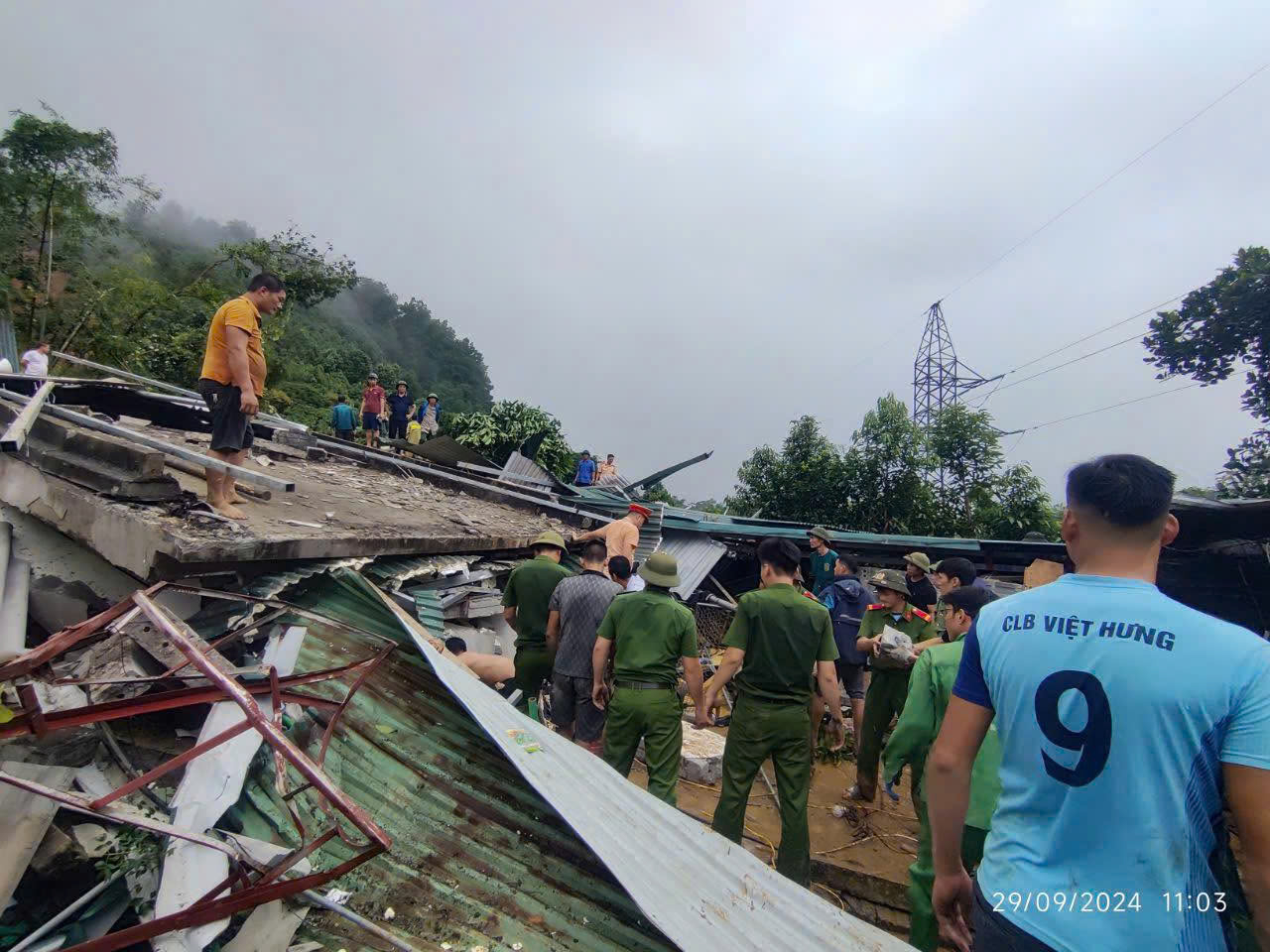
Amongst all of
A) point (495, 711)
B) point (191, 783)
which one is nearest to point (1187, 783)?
point (495, 711)

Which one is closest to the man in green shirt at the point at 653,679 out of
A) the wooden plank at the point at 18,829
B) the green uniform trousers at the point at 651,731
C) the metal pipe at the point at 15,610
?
the green uniform trousers at the point at 651,731

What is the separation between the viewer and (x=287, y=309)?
21.0m

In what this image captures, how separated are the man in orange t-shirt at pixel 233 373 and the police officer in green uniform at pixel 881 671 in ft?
14.5

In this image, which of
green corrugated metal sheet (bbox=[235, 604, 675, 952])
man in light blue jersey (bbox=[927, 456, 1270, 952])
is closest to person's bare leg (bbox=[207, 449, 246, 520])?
green corrugated metal sheet (bbox=[235, 604, 675, 952])

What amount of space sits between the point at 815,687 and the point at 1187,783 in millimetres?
2805

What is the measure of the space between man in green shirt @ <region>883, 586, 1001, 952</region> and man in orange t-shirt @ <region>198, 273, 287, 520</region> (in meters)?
3.89

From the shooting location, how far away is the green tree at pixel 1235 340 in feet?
42.1

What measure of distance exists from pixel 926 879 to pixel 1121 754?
170 cm

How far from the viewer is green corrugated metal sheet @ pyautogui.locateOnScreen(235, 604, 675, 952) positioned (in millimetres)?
2156

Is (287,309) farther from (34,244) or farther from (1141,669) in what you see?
(1141,669)

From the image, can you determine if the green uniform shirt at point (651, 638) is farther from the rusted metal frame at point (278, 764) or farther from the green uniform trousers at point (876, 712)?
the rusted metal frame at point (278, 764)

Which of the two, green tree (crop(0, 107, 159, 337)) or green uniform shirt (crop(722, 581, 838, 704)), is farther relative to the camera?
green tree (crop(0, 107, 159, 337))

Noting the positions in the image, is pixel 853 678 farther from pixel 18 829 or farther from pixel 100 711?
pixel 18 829

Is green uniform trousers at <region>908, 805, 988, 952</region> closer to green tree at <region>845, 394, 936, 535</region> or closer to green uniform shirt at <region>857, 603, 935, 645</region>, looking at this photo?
green uniform shirt at <region>857, 603, 935, 645</region>
